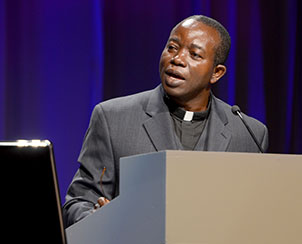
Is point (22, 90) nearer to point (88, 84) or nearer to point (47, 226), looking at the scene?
point (88, 84)

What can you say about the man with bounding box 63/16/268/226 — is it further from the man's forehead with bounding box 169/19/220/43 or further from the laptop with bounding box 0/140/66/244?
the laptop with bounding box 0/140/66/244

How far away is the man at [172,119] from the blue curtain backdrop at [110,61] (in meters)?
0.71

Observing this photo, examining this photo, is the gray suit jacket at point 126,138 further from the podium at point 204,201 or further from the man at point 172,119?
the podium at point 204,201

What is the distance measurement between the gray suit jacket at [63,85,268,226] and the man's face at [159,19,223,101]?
0.31 feet

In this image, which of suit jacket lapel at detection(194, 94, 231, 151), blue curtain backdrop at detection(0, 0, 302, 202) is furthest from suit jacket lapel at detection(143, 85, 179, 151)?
blue curtain backdrop at detection(0, 0, 302, 202)

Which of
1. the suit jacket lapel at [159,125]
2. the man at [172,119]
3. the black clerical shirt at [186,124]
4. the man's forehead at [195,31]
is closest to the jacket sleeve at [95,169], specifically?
the man at [172,119]

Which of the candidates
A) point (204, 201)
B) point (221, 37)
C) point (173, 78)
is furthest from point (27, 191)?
point (221, 37)

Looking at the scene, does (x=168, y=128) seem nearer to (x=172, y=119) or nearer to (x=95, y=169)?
(x=172, y=119)

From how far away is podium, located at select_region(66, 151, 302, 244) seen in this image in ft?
2.62

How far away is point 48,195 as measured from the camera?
659 millimetres

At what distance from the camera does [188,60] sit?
1771 millimetres

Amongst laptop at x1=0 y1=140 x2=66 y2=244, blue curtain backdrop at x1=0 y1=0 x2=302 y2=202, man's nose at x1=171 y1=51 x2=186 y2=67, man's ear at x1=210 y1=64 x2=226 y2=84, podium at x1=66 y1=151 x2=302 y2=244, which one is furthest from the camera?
blue curtain backdrop at x1=0 y1=0 x2=302 y2=202

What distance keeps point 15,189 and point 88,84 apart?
1901 millimetres

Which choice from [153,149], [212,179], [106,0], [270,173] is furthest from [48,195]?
[106,0]
